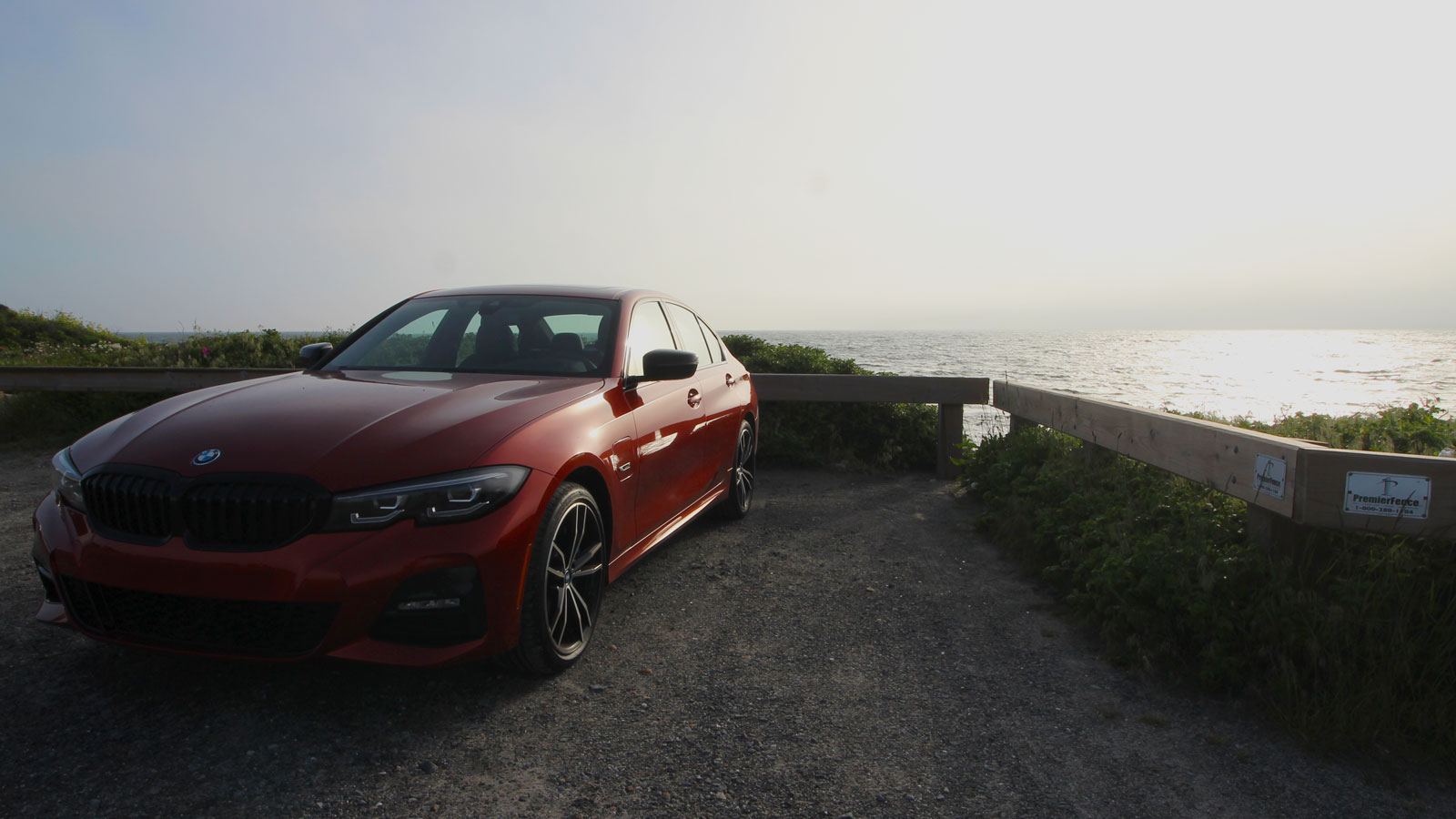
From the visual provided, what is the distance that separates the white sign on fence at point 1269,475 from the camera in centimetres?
337

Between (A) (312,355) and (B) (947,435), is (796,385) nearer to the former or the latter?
(B) (947,435)

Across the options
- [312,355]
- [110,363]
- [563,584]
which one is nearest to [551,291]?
[312,355]

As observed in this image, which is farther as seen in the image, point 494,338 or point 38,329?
point 38,329

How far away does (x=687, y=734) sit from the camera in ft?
9.62

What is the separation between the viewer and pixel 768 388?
823cm

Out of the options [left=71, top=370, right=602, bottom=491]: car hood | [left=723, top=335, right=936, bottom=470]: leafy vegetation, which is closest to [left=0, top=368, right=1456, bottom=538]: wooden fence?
[left=723, top=335, right=936, bottom=470]: leafy vegetation

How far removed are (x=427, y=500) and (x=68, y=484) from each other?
54.4 inches

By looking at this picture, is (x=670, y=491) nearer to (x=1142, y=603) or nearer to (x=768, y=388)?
(x=1142, y=603)

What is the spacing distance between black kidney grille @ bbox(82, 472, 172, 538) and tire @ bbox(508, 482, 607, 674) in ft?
3.86

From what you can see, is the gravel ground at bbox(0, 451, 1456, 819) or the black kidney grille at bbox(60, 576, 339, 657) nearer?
the gravel ground at bbox(0, 451, 1456, 819)

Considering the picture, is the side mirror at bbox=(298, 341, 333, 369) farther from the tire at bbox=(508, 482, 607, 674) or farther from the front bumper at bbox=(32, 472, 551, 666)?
the tire at bbox=(508, 482, 607, 674)

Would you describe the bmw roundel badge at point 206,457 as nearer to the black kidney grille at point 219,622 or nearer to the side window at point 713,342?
the black kidney grille at point 219,622

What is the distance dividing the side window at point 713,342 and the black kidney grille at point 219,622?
3593 millimetres

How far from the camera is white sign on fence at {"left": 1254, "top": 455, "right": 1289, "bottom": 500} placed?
3.37 metres
